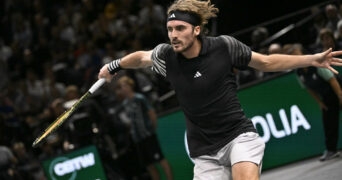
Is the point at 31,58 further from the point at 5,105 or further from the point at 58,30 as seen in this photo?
the point at 5,105

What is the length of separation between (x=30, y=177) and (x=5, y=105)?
→ 2726mm

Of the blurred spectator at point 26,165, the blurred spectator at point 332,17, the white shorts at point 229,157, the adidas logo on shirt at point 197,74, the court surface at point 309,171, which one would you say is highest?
the blurred spectator at point 332,17

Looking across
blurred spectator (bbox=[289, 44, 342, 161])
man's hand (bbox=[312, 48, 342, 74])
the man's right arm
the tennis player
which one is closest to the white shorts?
the tennis player

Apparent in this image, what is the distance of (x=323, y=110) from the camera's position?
932 cm

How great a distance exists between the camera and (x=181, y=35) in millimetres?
5473

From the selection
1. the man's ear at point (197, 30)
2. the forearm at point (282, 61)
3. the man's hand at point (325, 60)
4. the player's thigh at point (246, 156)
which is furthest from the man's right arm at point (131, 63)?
the man's hand at point (325, 60)

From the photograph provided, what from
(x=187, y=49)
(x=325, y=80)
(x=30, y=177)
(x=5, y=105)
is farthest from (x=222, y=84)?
(x=5, y=105)

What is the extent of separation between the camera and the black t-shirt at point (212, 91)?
5441 mm

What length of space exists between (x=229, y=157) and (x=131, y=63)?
49.7 inches

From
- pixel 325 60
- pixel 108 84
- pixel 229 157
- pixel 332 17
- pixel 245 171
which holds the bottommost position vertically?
pixel 245 171

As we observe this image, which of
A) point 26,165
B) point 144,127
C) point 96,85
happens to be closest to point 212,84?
point 96,85

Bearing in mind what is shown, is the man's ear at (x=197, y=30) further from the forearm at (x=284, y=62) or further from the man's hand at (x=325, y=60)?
the man's hand at (x=325, y=60)

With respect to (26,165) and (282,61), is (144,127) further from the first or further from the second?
(282,61)

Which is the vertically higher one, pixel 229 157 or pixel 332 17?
pixel 332 17
